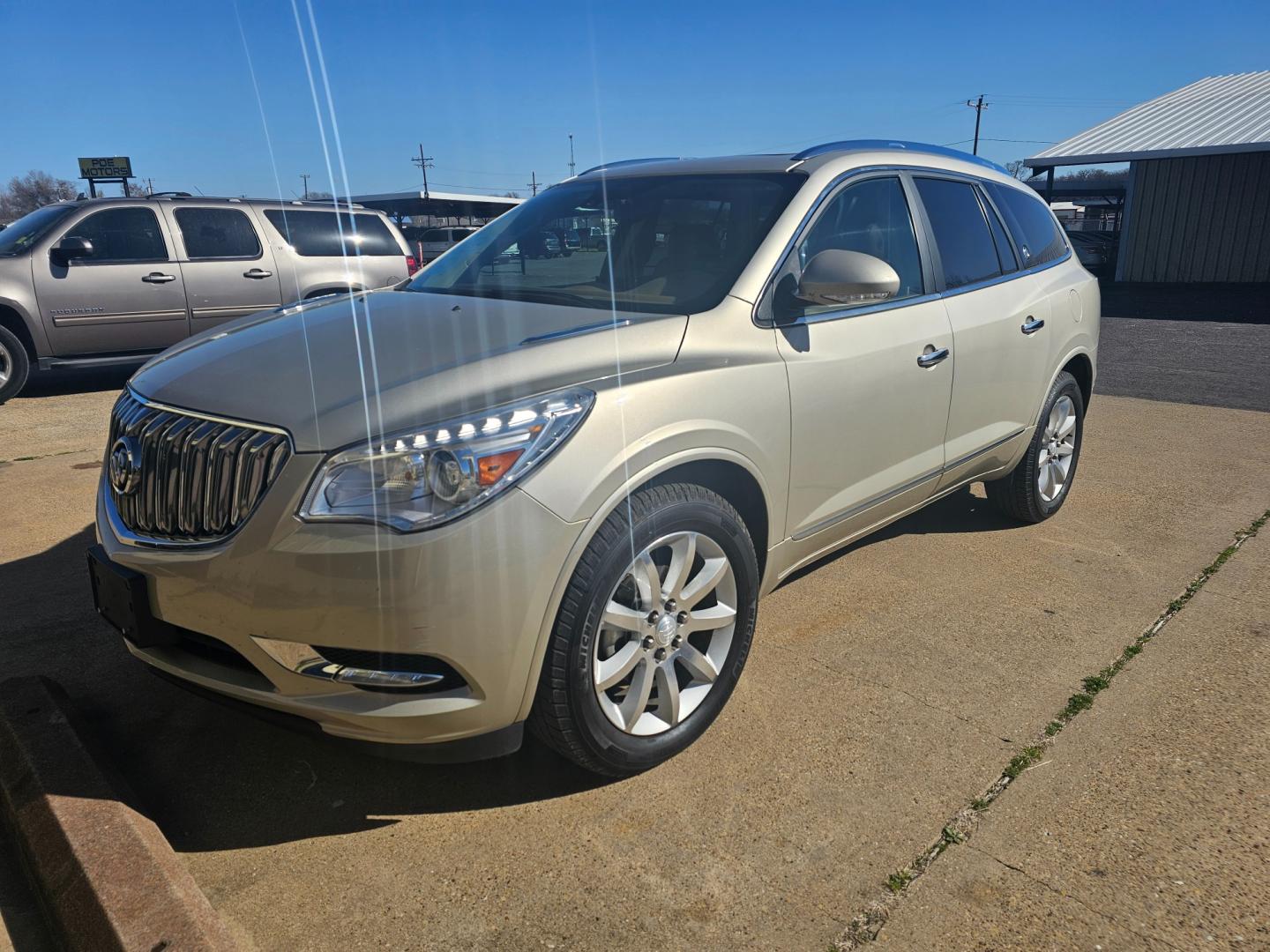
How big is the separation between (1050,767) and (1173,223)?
23.6 metres

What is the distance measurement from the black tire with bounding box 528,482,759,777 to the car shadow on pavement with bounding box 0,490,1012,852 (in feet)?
0.67

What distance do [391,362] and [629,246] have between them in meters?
1.29

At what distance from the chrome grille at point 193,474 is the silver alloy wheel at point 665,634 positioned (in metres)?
0.94

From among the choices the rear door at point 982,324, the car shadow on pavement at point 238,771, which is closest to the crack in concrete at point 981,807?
the car shadow on pavement at point 238,771

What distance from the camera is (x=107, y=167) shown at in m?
53.1

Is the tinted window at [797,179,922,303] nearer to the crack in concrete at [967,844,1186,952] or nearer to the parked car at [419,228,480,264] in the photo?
the crack in concrete at [967,844,1186,952]

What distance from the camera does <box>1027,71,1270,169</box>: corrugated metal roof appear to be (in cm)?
1898

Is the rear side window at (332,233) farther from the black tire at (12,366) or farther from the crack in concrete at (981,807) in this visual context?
the crack in concrete at (981,807)

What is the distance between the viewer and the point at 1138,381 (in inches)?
377

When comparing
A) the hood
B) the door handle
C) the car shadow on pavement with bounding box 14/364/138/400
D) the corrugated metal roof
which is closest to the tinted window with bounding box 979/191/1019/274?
the door handle

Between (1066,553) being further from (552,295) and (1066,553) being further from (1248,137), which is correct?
(1248,137)

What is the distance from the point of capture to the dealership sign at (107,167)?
52156 millimetres

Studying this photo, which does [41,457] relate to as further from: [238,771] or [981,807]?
[981,807]

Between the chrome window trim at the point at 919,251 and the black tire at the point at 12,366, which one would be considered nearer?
the chrome window trim at the point at 919,251
